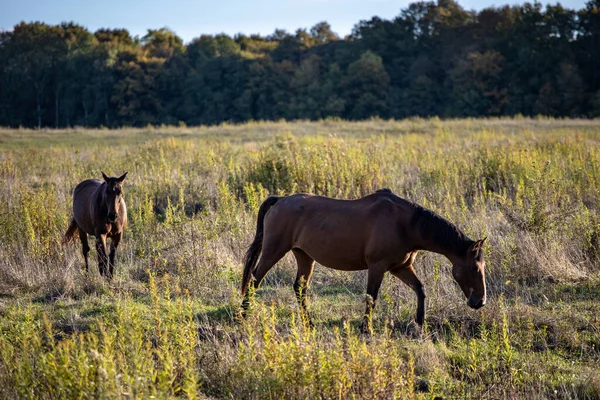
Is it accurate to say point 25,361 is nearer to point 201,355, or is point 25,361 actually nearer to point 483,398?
point 201,355

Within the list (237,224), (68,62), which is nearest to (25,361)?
(237,224)

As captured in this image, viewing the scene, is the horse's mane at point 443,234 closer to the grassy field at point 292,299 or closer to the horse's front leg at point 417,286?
the horse's front leg at point 417,286

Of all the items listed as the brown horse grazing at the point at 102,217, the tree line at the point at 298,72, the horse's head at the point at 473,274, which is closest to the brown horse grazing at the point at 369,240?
the horse's head at the point at 473,274

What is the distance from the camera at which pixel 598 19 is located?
138 ft

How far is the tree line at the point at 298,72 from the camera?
43.5 metres

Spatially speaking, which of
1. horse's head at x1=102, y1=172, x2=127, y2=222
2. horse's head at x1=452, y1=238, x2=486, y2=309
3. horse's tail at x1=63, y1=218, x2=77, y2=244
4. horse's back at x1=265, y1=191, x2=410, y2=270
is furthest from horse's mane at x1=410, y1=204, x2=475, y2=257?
horse's tail at x1=63, y1=218, x2=77, y2=244

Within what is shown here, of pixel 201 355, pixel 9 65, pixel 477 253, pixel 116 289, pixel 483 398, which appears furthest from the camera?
pixel 9 65

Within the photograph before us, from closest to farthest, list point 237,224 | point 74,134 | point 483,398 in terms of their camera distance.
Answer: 1. point 483,398
2. point 237,224
3. point 74,134

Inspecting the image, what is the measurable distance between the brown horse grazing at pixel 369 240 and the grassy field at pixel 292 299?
0.46m

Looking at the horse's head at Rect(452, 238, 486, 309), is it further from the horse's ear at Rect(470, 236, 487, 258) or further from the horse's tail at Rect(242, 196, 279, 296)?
the horse's tail at Rect(242, 196, 279, 296)

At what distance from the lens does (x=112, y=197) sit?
908 centimetres

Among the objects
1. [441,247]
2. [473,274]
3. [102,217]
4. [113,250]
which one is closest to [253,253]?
[441,247]

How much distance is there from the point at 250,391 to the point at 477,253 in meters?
2.96

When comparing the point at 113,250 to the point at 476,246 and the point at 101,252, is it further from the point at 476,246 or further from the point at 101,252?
the point at 476,246
